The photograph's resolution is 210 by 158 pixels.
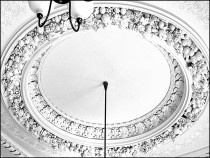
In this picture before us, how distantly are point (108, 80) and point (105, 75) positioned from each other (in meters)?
0.10

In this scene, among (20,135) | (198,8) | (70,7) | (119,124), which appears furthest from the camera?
(119,124)

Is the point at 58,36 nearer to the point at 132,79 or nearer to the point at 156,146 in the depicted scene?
the point at 132,79

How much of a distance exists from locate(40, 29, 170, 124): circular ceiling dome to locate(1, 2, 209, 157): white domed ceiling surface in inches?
0.4

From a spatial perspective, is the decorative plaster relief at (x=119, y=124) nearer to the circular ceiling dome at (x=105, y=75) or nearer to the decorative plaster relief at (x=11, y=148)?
the circular ceiling dome at (x=105, y=75)

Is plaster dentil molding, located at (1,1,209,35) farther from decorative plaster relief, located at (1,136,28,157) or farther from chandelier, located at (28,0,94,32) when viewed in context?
decorative plaster relief, located at (1,136,28,157)

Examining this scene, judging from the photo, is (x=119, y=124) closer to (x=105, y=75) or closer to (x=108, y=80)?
(x=108, y=80)

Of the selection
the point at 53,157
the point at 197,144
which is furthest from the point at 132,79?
the point at 53,157

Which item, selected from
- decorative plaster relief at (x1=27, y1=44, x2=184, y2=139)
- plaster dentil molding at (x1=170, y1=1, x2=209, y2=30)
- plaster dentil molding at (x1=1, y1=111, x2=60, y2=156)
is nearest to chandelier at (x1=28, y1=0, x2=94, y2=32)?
plaster dentil molding at (x1=170, y1=1, x2=209, y2=30)

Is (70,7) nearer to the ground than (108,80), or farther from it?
nearer to the ground

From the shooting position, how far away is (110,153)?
192 inches

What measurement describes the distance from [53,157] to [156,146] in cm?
160

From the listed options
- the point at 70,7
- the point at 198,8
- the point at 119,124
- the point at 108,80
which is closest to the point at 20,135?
the point at 119,124

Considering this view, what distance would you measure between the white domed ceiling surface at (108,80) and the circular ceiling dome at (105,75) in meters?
0.01

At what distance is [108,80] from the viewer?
4.06 meters
